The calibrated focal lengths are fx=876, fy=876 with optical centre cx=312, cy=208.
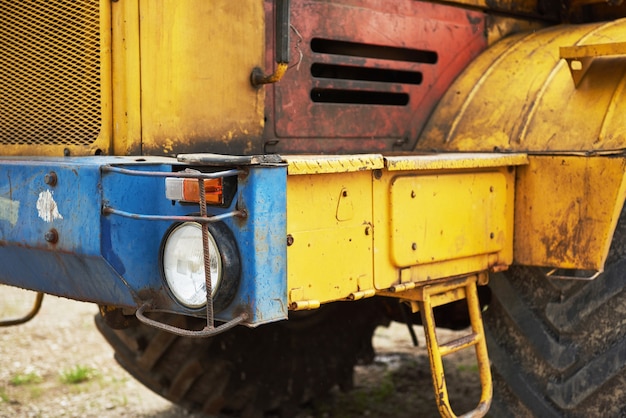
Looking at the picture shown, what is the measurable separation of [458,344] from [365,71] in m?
0.96

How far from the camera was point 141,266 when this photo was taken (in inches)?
80.5

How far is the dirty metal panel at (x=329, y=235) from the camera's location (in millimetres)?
2020

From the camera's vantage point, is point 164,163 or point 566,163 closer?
point 164,163

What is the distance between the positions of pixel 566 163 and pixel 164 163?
1156 mm

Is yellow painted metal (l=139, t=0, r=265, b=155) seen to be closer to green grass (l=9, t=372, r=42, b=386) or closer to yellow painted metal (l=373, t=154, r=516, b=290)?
yellow painted metal (l=373, t=154, r=516, b=290)

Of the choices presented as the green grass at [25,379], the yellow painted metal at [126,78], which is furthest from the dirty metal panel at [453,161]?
the green grass at [25,379]

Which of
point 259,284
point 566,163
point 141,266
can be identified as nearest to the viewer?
point 259,284

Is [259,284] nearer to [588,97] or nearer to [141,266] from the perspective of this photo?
[141,266]

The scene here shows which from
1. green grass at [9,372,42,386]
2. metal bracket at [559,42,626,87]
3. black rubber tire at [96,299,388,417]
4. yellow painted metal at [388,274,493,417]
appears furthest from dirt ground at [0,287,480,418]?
metal bracket at [559,42,626,87]

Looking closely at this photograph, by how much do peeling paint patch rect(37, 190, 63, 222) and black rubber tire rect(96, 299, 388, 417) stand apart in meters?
1.18

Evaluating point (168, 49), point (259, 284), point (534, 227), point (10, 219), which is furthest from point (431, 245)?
point (10, 219)

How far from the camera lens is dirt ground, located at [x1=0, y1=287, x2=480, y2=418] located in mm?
3973

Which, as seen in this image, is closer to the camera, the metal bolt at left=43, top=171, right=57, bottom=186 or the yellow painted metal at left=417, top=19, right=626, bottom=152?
the metal bolt at left=43, top=171, right=57, bottom=186

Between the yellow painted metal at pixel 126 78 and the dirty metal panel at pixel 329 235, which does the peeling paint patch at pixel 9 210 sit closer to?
the yellow painted metal at pixel 126 78
